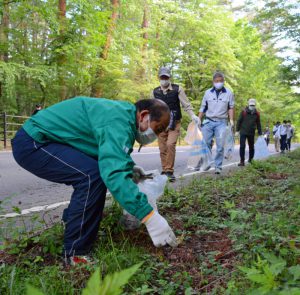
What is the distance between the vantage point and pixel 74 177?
2.51 m

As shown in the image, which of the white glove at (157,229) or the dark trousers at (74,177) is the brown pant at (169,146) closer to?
the dark trousers at (74,177)

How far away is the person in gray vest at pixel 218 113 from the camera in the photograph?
6.77 meters

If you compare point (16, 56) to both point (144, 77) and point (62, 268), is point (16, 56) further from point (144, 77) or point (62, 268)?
point (62, 268)

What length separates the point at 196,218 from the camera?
323cm

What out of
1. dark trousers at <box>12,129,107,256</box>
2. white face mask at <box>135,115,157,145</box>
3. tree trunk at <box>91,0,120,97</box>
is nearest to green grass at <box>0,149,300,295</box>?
dark trousers at <box>12,129,107,256</box>

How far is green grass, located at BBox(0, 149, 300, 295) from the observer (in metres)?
1.90

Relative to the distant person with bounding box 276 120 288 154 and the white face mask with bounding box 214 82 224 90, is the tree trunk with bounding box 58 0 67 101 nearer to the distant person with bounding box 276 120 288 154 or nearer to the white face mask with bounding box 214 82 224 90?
the white face mask with bounding box 214 82 224 90

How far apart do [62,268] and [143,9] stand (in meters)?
21.4

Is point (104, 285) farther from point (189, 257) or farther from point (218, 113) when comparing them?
point (218, 113)

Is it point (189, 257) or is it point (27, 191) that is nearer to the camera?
point (189, 257)

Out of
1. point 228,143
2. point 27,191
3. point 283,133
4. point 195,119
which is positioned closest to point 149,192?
point 27,191

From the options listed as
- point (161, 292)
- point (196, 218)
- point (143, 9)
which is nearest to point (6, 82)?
point (196, 218)

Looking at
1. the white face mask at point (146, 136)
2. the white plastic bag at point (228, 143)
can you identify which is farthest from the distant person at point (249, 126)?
the white face mask at point (146, 136)

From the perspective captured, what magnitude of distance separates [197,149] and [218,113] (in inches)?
32.2
